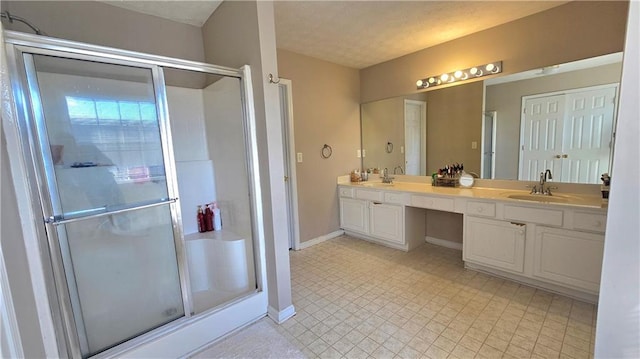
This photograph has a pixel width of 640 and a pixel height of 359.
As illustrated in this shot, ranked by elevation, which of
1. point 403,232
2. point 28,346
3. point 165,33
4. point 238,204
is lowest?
point 403,232

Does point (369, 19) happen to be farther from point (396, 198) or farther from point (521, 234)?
point (521, 234)

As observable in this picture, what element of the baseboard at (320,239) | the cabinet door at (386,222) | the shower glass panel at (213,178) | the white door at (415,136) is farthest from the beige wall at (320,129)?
the shower glass panel at (213,178)

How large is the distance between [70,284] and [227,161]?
1.32m

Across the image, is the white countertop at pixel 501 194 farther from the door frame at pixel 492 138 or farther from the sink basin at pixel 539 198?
the door frame at pixel 492 138

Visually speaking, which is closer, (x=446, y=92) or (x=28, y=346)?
(x=28, y=346)

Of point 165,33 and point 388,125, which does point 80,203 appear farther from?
point 388,125

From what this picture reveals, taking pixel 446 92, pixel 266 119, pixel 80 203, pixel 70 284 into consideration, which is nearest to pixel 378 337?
pixel 266 119

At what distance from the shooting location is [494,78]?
269cm

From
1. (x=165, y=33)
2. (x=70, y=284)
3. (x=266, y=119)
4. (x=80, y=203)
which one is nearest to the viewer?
(x=70, y=284)

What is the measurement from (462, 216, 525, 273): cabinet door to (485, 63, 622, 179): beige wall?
2.19 feet

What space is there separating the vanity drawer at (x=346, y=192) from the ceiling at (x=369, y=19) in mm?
1744

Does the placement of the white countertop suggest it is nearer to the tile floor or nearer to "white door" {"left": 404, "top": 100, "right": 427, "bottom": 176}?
"white door" {"left": 404, "top": 100, "right": 427, "bottom": 176}

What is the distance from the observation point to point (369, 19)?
237cm

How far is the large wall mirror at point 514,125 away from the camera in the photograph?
2.19 metres
